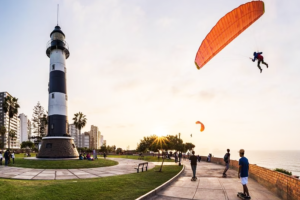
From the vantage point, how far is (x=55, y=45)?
3048cm

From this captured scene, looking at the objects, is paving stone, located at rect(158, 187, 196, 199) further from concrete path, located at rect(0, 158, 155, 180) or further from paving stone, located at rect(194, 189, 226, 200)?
concrete path, located at rect(0, 158, 155, 180)

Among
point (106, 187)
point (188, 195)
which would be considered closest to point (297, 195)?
point (188, 195)

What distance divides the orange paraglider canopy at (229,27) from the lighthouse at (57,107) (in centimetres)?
2288

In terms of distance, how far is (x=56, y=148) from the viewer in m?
27.0

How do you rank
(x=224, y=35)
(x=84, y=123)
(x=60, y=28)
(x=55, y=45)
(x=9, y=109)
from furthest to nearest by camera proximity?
1. (x=84, y=123)
2. (x=9, y=109)
3. (x=60, y=28)
4. (x=55, y=45)
5. (x=224, y=35)

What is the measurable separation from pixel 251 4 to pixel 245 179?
825cm

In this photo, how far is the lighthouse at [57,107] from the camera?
27.2 m

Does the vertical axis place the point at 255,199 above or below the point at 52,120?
below

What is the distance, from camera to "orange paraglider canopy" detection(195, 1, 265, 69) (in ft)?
32.6

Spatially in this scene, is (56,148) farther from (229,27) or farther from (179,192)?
(229,27)

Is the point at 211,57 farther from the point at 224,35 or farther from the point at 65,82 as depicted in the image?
the point at 65,82

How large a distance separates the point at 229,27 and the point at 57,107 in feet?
83.9

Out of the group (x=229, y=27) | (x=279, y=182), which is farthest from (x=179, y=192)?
(x=229, y=27)

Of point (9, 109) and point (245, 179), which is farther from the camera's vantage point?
point (9, 109)
